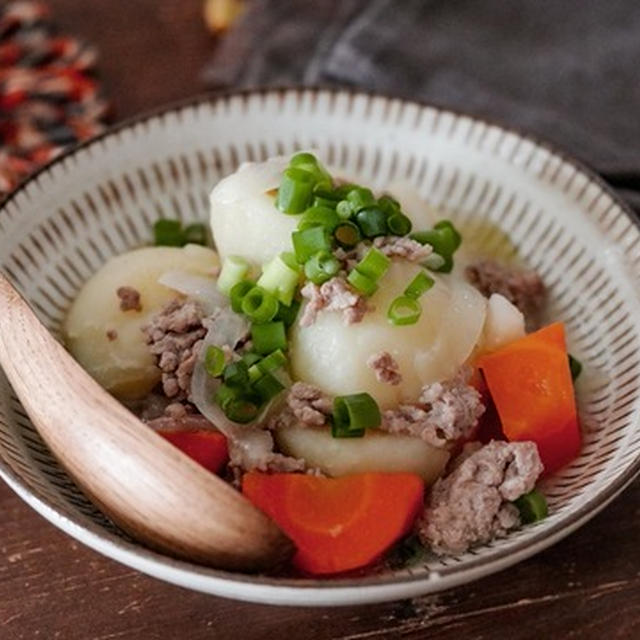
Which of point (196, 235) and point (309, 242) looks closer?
point (309, 242)

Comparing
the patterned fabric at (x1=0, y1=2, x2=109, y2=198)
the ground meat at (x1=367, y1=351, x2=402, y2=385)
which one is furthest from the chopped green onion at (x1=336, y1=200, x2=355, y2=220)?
the patterned fabric at (x1=0, y1=2, x2=109, y2=198)

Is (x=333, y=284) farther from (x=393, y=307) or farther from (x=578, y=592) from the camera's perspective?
(x=578, y=592)

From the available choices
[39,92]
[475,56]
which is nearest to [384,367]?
[475,56]

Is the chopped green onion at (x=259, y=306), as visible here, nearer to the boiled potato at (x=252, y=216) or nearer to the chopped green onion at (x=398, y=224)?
the boiled potato at (x=252, y=216)

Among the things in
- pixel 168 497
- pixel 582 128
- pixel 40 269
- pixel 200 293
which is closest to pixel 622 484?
pixel 168 497

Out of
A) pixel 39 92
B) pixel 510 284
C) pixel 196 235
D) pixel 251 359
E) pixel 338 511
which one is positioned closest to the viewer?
pixel 338 511

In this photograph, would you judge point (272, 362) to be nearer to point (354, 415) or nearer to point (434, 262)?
point (354, 415)
